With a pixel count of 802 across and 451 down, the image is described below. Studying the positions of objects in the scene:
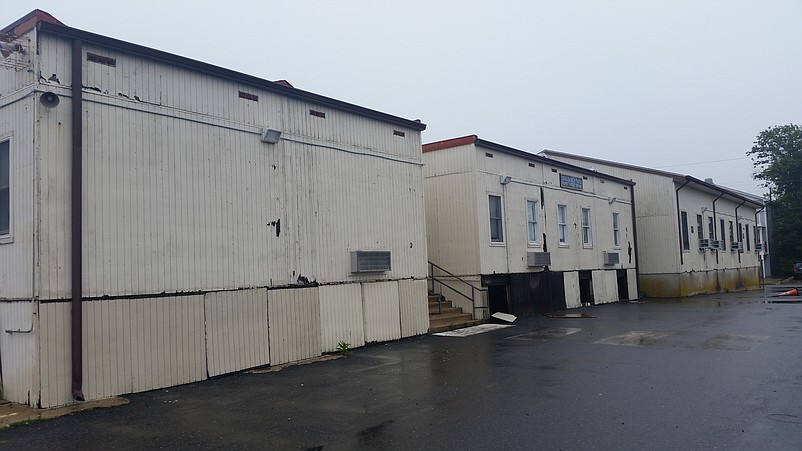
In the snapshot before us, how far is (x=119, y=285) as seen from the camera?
8.62 meters

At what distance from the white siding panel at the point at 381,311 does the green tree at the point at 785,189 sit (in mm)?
47891

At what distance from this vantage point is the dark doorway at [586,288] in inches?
877

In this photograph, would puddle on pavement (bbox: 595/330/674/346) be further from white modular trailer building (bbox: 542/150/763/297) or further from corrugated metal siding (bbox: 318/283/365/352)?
white modular trailer building (bbox: 542/150/763/297)

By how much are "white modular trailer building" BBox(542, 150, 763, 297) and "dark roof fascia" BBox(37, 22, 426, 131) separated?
58.9 ft

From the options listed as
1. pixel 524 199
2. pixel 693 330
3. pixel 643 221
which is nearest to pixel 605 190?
pixel 643 221

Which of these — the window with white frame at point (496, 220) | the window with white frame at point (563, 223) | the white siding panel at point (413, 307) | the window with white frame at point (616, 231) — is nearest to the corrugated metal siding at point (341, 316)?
the white siding panel at point (413, 307)

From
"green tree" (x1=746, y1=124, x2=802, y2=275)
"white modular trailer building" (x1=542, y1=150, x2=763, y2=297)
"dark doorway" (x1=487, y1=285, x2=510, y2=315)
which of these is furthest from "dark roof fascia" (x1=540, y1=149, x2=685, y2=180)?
"green tree" (x1=746, y1=124, x2=802, y2=275)

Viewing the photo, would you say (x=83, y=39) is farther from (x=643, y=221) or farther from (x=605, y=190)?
(x=643, y=221)

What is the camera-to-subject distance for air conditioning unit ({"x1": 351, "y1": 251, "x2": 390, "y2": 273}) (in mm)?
12539

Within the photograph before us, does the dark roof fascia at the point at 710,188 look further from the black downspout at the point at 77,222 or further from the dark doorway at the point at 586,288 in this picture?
the black downspout at the point at 77,222

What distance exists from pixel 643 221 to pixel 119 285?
2551cm

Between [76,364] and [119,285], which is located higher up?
[119,285]

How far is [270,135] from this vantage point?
11.0 meters

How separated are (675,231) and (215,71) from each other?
23.6 meters
